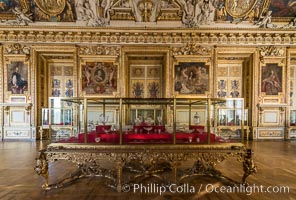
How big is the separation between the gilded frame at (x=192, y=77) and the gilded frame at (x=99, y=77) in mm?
3174

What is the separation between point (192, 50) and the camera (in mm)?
A: 9672

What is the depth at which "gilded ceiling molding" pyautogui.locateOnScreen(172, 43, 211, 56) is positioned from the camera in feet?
31.7

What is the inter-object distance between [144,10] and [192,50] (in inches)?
126

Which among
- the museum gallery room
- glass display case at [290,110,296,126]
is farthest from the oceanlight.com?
glass display case at [290,110,296,126]

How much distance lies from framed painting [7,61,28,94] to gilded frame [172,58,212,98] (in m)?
7.74

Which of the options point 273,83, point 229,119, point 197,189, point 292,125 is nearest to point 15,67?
point 197,189

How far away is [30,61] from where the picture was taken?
951 cm

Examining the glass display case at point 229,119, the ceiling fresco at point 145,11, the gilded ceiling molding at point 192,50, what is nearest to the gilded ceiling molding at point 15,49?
the ceiling fresco at point 145,11

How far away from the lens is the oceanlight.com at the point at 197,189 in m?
3.43


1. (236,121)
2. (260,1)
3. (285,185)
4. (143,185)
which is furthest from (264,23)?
(143,185)

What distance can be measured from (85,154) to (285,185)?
409 centimetres

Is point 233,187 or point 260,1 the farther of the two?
point 260,1

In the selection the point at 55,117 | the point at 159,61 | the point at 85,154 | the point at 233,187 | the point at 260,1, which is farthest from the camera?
the point at 159,61

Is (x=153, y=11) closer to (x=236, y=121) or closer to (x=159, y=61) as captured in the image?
(x=159, y=61)
